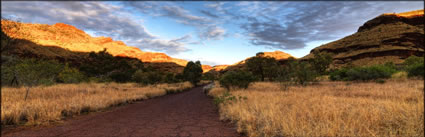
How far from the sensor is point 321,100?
29.5 feet

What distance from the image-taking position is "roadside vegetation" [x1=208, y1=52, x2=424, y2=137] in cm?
435

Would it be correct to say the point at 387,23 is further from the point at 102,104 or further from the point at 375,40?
the point at 102,104

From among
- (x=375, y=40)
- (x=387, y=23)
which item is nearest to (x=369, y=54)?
(x=375, y=40)

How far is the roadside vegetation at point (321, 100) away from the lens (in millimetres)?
4348

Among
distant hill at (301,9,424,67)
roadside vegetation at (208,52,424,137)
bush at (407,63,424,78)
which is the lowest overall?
roadside vegetation at (208,52,424,137)

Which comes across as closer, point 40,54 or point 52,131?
point 52,131

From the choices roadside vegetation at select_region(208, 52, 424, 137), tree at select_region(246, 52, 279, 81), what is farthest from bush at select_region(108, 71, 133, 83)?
tree at select_region(246, 52, 279, 81)

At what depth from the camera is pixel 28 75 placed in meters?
12.1

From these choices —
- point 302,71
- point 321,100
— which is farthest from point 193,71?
point 321,100

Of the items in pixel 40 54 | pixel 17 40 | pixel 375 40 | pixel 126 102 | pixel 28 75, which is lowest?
pixel 126 102

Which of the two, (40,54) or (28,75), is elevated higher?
(40,54)

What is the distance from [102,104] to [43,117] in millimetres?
4078

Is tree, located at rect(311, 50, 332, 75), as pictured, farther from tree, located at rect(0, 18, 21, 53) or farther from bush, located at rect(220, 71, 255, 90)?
tree, located at rect(0, 18, 21, 53)

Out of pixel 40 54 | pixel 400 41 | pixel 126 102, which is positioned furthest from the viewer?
pixel 400 41
